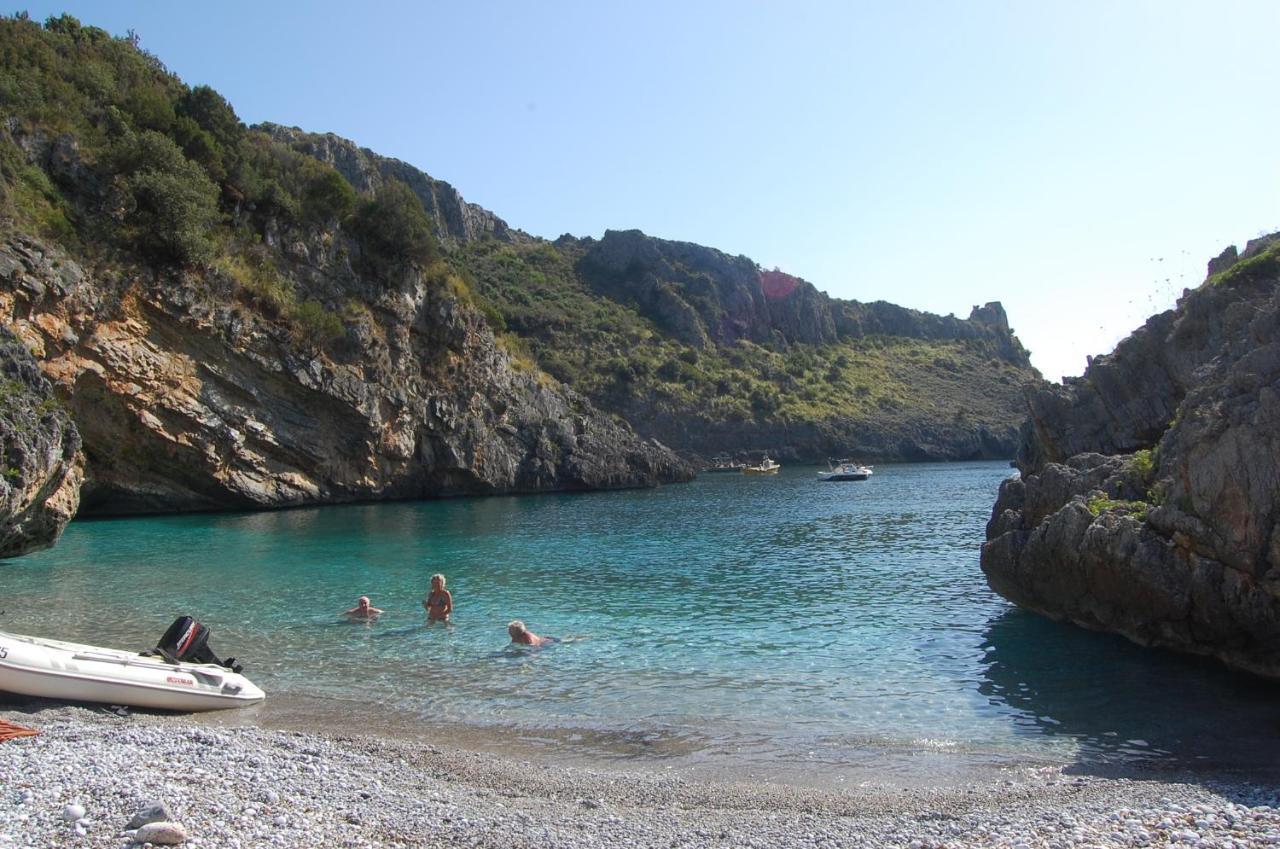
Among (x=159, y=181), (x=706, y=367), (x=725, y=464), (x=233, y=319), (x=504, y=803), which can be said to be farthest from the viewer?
(x=706, y=367)

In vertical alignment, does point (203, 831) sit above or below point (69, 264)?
below

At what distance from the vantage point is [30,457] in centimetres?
2102

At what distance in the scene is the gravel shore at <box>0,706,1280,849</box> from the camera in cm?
655

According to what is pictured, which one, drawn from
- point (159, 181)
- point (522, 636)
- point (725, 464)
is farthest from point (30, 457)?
point (725, 464)

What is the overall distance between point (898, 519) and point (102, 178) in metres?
38.6

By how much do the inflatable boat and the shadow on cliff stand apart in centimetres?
1033

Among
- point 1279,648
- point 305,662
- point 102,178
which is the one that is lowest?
point 305,662

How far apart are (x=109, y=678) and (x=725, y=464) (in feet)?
270

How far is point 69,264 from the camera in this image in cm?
3259

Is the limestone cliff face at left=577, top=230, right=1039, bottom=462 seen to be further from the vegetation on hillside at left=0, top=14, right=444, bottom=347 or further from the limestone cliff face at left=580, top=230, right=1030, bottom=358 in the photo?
the vegetation on hillside at left=0, top=14, right=444, bottom=347

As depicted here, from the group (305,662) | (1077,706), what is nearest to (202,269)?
(305,662)

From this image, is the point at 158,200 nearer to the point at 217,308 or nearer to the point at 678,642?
the point at 217,308

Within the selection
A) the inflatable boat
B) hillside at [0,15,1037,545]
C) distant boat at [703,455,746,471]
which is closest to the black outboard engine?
the inflatable boat

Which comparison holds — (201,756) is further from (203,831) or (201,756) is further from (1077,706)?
(1077,706)
